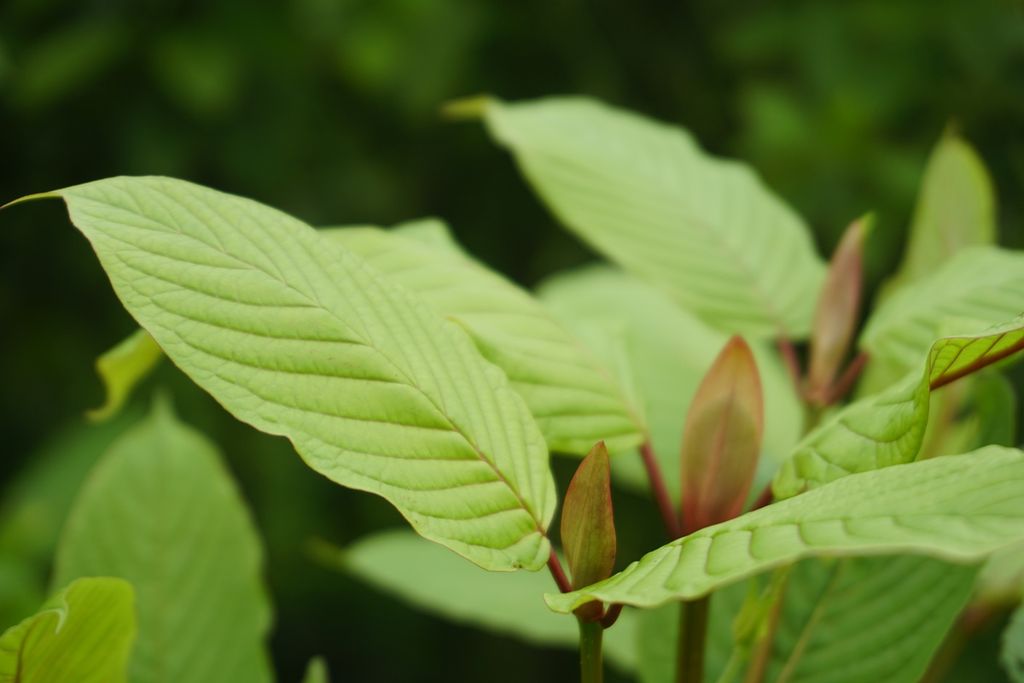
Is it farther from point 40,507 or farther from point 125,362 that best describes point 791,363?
point 40,507

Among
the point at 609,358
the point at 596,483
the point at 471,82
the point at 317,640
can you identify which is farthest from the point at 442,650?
the point at 596,483

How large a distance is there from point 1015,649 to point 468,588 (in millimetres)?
411

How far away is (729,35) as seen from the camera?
7.13ft

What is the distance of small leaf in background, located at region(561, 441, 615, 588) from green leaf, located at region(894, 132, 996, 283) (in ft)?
1.28

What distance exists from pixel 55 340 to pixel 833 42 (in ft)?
5.65

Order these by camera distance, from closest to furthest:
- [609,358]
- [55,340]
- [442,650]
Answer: [609,358], [55,340], [442,650]

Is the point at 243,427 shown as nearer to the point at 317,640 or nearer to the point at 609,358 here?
the point at 317,640

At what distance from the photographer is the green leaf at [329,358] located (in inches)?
15.5

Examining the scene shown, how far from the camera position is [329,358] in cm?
41

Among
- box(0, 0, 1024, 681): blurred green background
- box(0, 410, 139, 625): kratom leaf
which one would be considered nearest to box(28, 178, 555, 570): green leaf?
box(0, 410, 139, 625): kratom leaf

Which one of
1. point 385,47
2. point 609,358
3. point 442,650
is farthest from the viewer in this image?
point 442,650

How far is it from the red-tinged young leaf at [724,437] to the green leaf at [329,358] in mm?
90

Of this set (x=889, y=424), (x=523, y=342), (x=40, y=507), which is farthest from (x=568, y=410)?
(x=40, y=507)

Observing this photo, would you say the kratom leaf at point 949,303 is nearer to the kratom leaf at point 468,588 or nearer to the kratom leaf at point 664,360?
the kratom leaf at point 664,360
